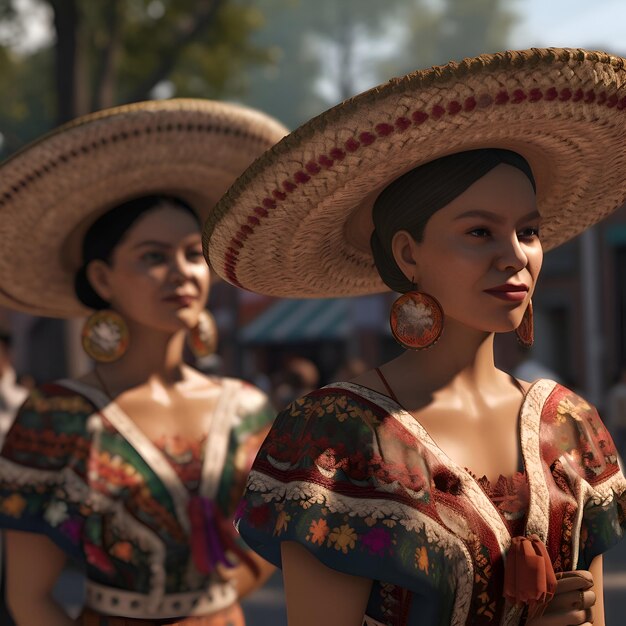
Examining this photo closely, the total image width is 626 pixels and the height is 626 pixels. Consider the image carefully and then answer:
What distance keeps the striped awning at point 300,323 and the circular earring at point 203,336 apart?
22169mm

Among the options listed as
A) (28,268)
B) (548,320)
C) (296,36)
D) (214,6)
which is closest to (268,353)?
(548,320)

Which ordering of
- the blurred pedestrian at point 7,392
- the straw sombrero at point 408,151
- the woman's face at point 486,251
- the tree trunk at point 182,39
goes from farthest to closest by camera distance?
1. the tree trunk at point 182,39
2. the blurred pedestrian at point 7,392
3. the woman's face at point 486,251
4. the straw sombrero at point 408,151

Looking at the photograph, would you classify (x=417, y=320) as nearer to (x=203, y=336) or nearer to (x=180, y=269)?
(x=180, y=269)

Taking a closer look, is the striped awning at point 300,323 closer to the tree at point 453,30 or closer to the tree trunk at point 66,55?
the tree trunk at point 66,55

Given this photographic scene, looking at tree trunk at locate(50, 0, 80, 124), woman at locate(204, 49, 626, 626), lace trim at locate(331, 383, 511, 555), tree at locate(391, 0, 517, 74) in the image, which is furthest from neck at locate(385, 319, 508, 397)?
tree at locate(391, 0, 517, 74)

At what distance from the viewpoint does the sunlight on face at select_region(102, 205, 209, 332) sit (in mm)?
3535

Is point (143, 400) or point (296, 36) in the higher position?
point (296, 36)

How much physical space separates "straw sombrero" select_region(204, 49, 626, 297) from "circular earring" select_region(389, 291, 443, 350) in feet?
0.91

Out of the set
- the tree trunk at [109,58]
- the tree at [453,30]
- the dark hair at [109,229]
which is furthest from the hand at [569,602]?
the tree at [453,30]

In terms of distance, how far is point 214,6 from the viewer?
1103cm

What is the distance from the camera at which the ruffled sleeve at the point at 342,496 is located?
2.11 meters

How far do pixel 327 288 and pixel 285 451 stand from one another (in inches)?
26.2

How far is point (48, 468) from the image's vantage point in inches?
133

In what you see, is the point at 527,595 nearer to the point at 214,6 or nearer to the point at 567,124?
the point at 567,124
